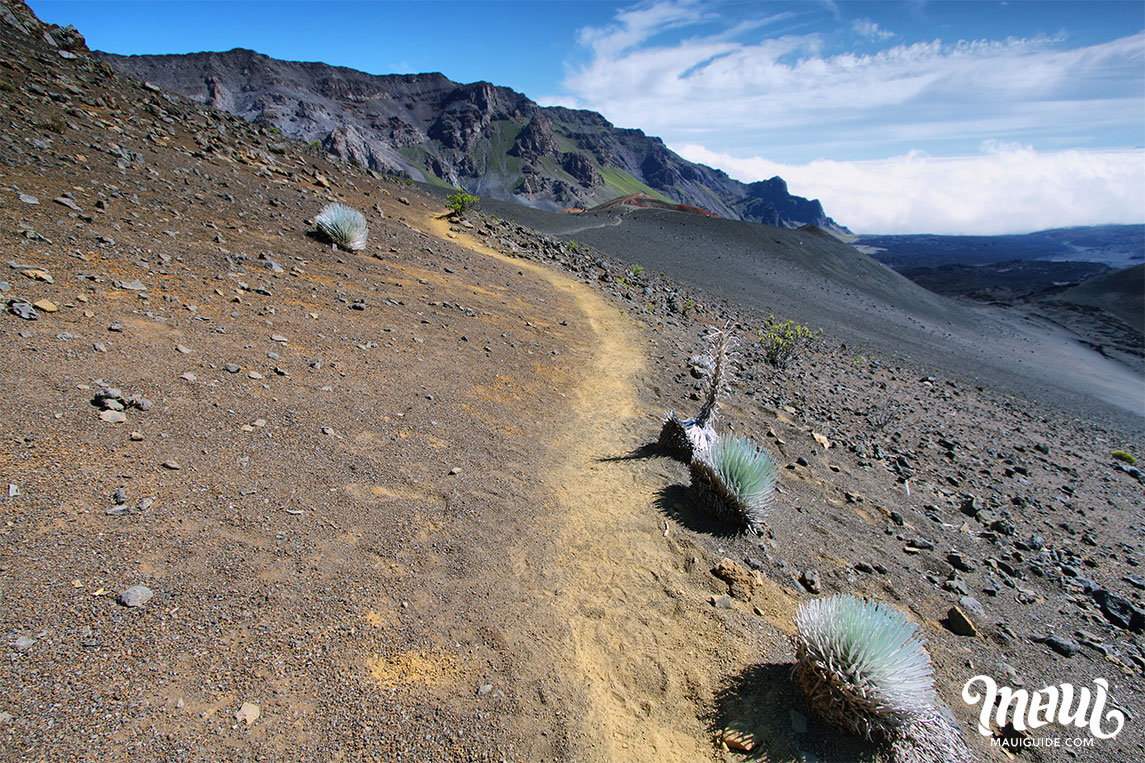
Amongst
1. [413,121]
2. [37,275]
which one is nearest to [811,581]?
[37,275]

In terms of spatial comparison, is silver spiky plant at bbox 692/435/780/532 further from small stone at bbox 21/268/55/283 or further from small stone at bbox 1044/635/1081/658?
small stone at bbox 21/268/55/283

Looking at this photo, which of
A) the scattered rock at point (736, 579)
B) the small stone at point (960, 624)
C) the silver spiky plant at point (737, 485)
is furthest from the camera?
the silver spiky plant at point (737, 485)

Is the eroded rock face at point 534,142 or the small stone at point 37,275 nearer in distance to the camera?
the small stone at point 37,275

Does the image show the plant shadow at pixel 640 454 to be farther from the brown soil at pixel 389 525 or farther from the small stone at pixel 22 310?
the small stone at pixel 22 310

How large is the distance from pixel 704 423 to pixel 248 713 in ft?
14.4

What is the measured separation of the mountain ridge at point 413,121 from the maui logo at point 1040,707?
10180cm

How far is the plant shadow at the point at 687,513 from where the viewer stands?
433 centimetres

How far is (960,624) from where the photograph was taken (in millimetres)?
3922

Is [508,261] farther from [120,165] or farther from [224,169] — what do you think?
[120,165]

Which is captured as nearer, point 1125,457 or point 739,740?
point 739,740

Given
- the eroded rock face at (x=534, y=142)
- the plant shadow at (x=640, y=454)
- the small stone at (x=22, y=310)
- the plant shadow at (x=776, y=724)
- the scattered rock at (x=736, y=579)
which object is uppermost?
the eroded rock face at (x=534, y=142)

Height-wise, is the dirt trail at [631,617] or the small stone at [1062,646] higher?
the dirt trail at [631,617]

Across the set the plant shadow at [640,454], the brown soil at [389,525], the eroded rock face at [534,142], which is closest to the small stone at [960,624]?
the brown soil at [389,525]

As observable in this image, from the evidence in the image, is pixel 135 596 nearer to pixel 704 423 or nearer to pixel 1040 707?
pixel 704 423
